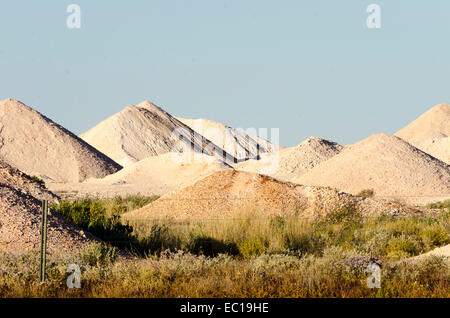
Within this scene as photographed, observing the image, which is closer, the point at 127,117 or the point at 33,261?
the point at 33,261

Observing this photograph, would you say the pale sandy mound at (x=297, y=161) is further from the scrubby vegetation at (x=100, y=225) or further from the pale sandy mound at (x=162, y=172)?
the scrubby vegetation at (x=100, y=225)

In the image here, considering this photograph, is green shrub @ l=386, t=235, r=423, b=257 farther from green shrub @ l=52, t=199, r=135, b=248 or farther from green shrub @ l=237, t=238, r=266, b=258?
green shrub @ l=52, t=199, r=135, b=248

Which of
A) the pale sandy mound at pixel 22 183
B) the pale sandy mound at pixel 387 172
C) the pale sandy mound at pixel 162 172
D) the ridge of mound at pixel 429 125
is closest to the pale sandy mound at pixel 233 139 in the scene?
the ridge of mound at pixel 429 125

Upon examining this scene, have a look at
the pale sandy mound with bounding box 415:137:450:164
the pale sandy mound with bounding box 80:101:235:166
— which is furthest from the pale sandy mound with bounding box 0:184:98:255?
the pale sandy mound with bounding box 80:101:235:166

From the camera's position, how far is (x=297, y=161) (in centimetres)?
6006

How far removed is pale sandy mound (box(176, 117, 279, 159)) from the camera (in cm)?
11659

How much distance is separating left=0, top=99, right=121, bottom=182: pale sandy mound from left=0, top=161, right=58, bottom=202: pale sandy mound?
1381 inches

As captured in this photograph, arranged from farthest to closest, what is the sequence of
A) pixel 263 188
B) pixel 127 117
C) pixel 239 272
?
pixel 127 117
pixel 263 188
pixel 239 272

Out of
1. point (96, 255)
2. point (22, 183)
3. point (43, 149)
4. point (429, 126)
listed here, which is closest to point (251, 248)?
point (96, 255)

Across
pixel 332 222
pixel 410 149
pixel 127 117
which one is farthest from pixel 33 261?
pixel 127 117

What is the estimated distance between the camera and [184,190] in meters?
23.8

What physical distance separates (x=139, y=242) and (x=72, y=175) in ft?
169

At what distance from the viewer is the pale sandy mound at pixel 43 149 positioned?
63.8 meters
